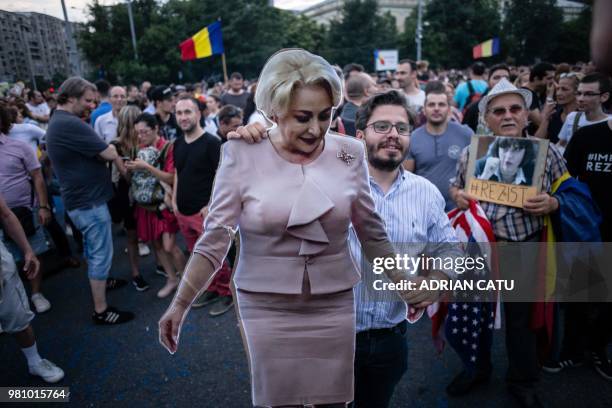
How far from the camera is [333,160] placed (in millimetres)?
1460

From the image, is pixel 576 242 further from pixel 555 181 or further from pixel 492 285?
pixel 492 285

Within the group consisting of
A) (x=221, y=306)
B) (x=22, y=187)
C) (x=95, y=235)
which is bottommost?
(x=221, y=306)

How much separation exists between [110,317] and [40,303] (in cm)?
100

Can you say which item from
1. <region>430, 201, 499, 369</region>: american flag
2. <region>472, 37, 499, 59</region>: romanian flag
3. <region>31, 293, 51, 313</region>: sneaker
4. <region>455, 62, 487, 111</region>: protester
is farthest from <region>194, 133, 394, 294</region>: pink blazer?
<region>472, 37, 499, 59</region>: romanian flag

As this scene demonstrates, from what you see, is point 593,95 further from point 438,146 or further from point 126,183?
point 126,183

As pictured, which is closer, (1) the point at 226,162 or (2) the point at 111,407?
(1) the point at 226,162

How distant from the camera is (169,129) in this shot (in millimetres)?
6266

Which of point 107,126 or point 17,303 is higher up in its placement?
point 107,126

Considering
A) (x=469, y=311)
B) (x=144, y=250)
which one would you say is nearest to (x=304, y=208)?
(x=469, y=311)

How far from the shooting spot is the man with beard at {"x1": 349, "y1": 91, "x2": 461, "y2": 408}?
182cm

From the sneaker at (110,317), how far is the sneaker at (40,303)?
0.74 metres

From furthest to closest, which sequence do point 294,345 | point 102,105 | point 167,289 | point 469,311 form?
point 102,105 → point 167,289 → point 469,311 → point 294,345

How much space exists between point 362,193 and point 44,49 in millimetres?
4538

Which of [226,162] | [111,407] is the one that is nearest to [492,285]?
[226,162]
